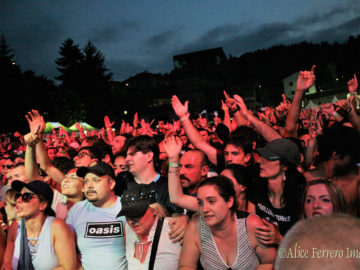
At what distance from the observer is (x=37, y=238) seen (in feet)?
10.5

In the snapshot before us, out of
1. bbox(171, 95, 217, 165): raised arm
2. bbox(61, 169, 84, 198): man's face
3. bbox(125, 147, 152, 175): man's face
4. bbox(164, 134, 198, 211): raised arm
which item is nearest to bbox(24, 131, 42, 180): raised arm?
bbox(61, 169, 84, 198): man's face

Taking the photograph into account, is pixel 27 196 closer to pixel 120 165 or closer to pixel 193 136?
pixel 120 165

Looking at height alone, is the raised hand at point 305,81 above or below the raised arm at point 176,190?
above

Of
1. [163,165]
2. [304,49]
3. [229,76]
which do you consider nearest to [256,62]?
[304,49]

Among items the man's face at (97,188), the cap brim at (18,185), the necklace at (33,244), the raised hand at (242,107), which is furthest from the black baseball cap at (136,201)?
the raised hand at (242,107)

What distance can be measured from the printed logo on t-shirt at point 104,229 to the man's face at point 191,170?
3.31 feet

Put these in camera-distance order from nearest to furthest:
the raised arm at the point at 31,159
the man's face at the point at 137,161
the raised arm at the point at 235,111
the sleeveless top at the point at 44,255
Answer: the sleeveless top at the point at 44,255 → the man's face at the point at 137,161 → the raised arm at the point at 31,159 → the raised arm at the point at 235,111

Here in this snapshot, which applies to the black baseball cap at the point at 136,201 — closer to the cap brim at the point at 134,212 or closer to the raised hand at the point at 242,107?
the cap brim at the point at 134,212

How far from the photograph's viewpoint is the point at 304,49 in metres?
120

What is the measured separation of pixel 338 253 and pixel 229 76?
63484mm

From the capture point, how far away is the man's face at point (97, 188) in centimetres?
353

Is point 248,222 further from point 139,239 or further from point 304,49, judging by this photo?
point 304,49

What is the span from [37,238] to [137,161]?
1.35 meters

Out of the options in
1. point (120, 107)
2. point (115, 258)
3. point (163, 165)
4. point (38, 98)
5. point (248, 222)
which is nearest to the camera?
point (248, 222)
